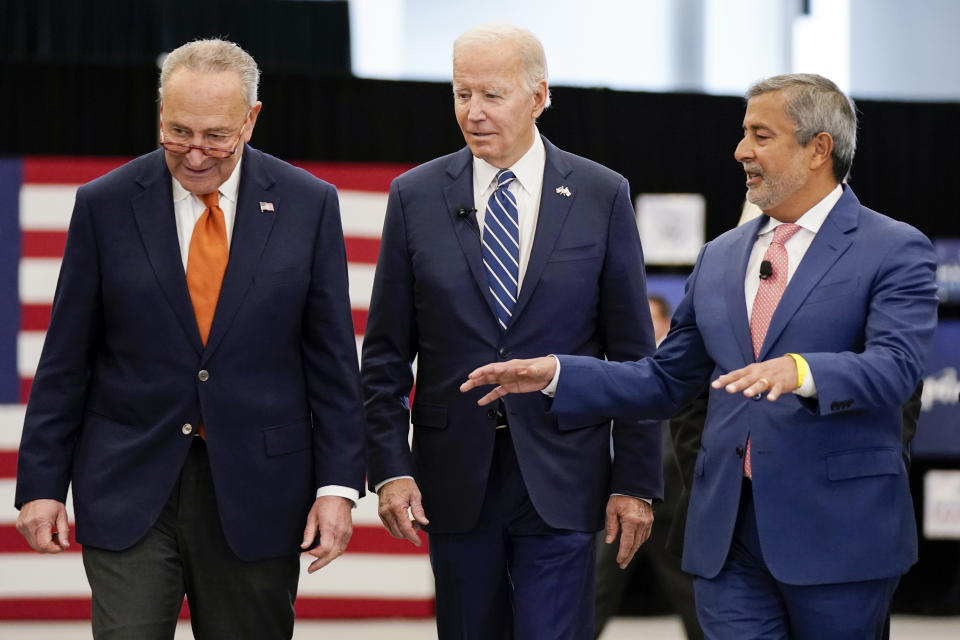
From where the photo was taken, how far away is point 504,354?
2934 millimetres

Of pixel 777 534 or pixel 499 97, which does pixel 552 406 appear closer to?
pixel 777 534

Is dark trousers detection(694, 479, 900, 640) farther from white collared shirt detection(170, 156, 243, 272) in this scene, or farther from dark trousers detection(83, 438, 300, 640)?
white collared shirt detection(170, 156, 243, 272)

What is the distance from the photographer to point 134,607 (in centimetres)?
260

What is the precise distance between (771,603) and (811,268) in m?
0.69

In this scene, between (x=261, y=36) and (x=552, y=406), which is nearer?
(x=552, y=406)

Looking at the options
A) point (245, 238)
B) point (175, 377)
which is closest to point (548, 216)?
point (245, 238)

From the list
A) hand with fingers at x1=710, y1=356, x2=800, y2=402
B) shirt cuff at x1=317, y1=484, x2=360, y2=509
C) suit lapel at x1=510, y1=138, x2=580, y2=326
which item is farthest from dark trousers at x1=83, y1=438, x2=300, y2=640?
hand with fingers at x1=710, y1=356, x2=800, y2=402

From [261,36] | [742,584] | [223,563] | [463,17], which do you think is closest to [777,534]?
[742,584]

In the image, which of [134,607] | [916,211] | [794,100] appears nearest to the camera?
[134,607]

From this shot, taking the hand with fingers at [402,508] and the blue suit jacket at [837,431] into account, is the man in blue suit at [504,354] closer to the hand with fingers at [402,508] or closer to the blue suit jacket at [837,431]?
the hand with fingers at [402,508]

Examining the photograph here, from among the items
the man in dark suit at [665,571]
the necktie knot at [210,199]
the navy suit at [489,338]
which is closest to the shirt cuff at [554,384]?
the navy suit at [489,338]

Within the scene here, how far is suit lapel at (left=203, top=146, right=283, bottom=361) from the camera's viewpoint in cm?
267

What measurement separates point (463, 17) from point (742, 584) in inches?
256

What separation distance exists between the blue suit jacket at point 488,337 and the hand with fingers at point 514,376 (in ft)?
0.65
